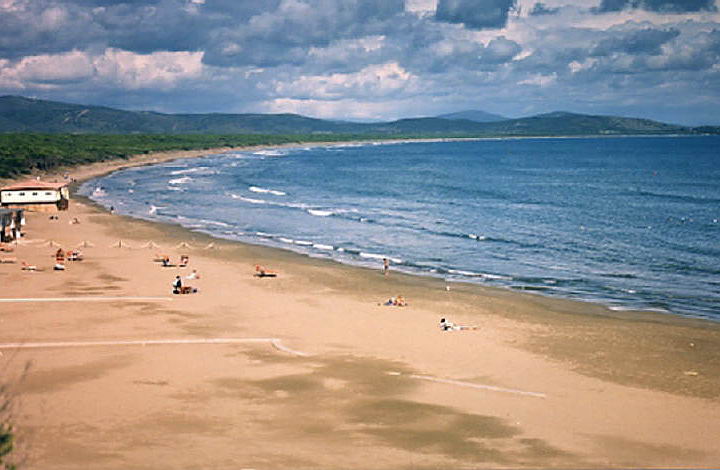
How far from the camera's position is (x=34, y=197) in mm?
67812

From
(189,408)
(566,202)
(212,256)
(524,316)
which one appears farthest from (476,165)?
(189,408)

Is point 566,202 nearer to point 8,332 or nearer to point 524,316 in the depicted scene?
point 524,316

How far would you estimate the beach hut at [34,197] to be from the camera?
219 ft

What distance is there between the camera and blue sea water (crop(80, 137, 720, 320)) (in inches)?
1633

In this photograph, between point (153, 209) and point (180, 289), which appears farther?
point (153, 209)

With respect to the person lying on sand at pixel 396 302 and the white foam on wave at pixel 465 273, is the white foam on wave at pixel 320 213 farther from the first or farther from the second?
the person lying on sand at pixel 396 302

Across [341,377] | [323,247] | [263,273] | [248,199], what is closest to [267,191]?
[248,199]

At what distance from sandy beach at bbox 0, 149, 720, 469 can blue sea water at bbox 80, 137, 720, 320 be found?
21.1 feet

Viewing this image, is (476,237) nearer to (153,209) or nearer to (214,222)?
(214,222)

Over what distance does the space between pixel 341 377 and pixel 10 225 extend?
3738cm

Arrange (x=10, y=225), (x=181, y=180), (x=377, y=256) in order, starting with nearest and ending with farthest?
(x=377, y=256) < (x=10, y=225) < (x=181, y=180)

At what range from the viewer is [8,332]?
27391mm

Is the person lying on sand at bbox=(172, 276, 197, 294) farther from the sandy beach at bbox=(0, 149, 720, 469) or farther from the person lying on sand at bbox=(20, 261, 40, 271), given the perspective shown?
the person lying on sand at bbox=(20, 261, 40, 271)

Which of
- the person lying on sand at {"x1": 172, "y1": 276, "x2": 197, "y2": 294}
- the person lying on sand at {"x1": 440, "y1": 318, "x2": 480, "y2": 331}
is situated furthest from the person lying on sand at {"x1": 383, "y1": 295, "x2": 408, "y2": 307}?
the person lying on sand at {"x1": 172, "y1": 276, "x2": 197, "y2": 294}
